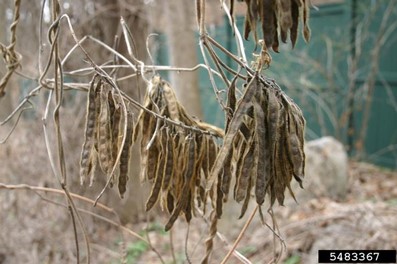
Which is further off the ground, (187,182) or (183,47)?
(183,47)

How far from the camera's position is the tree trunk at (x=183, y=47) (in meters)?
4.92

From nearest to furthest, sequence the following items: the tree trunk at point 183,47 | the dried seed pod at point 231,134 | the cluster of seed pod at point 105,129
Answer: the dried seed pod at point 231,134, the cluster of seed pod at point 105,129, the tree trunk at point 183,47

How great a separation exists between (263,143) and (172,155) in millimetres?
244

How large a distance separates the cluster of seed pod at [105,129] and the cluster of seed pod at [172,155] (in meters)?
0.06

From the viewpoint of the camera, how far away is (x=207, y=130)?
1.21 meters

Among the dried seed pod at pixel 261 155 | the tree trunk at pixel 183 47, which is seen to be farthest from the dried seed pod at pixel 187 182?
the tree trunk at pixel 183 47

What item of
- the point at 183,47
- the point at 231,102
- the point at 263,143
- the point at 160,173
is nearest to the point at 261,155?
the point at 263,143

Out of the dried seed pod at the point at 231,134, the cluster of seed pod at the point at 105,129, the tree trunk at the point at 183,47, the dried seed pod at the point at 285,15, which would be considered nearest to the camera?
the dried seed pod at the point at 285,15

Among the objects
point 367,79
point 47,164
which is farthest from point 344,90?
point 47,164

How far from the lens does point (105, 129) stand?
1.08 m

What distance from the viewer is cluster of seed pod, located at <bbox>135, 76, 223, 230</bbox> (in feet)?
3.59

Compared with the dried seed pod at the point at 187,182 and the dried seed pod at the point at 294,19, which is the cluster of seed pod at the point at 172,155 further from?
the dried seed pod at the point at 294,19

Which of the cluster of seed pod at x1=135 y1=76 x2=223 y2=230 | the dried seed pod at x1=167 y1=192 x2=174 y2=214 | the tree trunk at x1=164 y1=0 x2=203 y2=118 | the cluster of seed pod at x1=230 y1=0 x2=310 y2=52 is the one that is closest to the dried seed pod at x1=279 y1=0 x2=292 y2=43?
the cluster of seed pod at x1=230 y1=0 x2=310 y2=52

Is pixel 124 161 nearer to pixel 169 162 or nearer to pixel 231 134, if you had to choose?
pixel 169 162
